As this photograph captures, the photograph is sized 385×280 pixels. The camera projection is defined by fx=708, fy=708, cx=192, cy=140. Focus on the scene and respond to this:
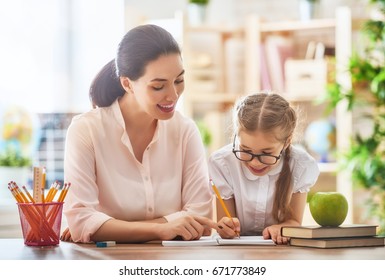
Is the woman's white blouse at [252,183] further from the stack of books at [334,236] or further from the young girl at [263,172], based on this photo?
the stack of books at [334,236]

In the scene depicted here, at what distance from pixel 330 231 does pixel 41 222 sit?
2.20 ft

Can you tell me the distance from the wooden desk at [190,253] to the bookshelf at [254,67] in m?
2.36

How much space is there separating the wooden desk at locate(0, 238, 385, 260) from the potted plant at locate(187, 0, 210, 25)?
8.70ft

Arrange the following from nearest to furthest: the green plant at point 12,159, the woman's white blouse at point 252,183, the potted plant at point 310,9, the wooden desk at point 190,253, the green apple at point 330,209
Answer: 1. the wooden desk at point 190,253
2. the green apple at point 330,209
3. the woman's white blouse at point 252,183
4. the green plant at point 12,159
5. the potted plant at point 310,9

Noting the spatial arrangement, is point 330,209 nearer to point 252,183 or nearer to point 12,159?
point 252,183

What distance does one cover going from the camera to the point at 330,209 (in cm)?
157

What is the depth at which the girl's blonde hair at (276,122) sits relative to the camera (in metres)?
1.79

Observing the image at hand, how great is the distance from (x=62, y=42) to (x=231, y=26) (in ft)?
3.20

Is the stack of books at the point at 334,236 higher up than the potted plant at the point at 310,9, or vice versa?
the potted plant at the point at 310,9

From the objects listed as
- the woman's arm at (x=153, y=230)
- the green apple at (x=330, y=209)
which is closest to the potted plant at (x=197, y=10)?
the woman's arm at (x=153, y=230)

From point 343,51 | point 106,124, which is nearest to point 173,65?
point 106,124

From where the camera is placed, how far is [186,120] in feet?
6.57

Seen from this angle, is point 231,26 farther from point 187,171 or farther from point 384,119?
point 187,171

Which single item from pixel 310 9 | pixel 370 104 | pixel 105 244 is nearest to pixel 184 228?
pixel 105 244
